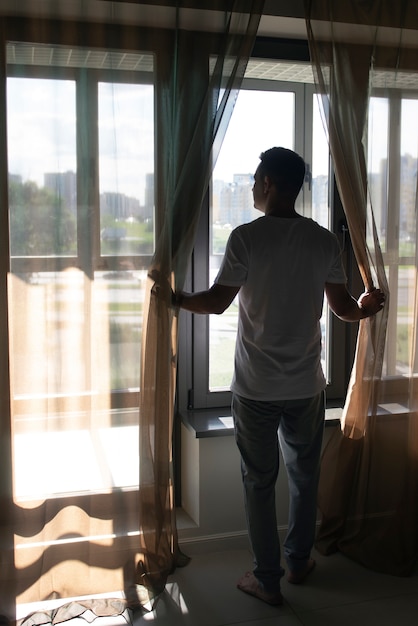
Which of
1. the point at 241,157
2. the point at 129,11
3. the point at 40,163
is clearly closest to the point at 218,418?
the point at 241,157

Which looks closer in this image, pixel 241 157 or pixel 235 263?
pixel 235 263

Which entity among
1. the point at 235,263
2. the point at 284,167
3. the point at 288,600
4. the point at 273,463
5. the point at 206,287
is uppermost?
the point at 284,167

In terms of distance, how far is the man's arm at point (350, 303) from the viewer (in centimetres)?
259

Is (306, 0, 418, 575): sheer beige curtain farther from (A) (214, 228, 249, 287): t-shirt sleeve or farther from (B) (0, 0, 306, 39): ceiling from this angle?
(A) (214, 228, 249, 287): t-shirt sleeve

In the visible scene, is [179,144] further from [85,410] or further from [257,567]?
[257,567]

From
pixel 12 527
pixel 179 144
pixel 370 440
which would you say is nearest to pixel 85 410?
pixel 12 527

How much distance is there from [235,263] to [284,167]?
0.37m

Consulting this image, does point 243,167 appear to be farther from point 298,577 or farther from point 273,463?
point 298,577

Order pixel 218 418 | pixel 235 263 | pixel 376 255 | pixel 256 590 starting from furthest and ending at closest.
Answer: pixel 218 418
pixel 376 255
pixel 256 590
pixel 235 263

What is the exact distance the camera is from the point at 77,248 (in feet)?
8.00

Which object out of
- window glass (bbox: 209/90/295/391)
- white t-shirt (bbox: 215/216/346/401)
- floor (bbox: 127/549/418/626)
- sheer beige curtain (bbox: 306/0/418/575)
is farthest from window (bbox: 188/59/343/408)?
floor (bbox: 127/549/418/626)

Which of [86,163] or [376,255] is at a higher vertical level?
[86,163]

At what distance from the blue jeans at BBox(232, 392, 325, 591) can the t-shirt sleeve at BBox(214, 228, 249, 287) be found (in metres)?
0.41

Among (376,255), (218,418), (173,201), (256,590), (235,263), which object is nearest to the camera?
(235,263)
